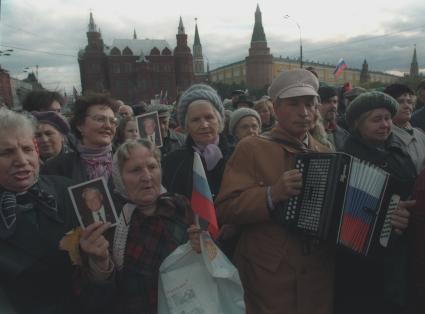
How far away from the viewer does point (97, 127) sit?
298 cm

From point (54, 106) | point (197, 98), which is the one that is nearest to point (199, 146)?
point (197, 98)

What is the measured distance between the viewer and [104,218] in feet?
5.91

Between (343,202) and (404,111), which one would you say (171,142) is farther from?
(343,202)

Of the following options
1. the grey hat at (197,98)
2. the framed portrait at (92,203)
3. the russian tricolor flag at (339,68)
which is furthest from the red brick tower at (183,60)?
the framed portrait at (92,203)

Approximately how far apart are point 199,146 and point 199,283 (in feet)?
4.01

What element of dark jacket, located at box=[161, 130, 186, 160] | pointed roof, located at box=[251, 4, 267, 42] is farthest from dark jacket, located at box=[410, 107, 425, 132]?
pointed roof, located at box=[251, 4, 267, 42]

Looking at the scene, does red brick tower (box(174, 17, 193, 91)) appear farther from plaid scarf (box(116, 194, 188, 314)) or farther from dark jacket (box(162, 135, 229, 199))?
plaid scarf (box(116, 194, 188, 314))

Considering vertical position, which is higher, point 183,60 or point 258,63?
point 183,60

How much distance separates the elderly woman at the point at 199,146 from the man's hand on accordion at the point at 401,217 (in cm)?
122

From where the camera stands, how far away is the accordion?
6.28ft

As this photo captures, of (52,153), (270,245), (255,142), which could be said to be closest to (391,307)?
(270,245)

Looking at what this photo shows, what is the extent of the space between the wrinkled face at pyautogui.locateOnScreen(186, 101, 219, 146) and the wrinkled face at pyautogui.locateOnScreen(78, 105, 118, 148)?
29.0 inches

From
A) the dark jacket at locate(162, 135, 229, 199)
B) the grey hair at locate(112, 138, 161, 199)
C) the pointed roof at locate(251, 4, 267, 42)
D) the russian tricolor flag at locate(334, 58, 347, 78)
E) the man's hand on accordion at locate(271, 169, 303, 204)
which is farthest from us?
the pointed roof at locate(251, 4, 267, 42)

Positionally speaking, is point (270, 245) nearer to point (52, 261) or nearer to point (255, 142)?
point (255, 142)
